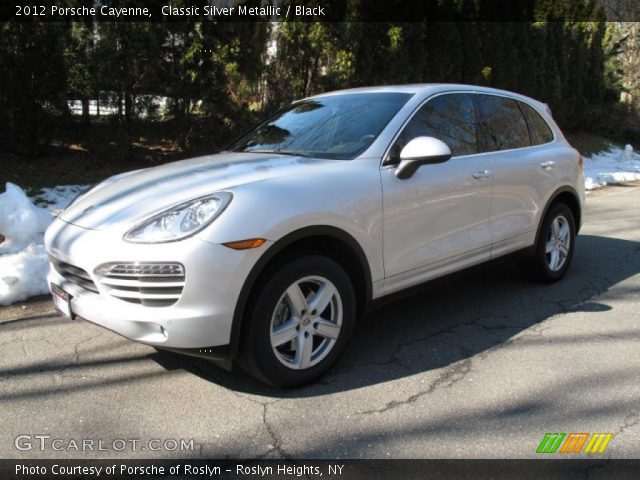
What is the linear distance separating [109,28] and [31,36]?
1045 mm

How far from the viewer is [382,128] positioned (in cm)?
360

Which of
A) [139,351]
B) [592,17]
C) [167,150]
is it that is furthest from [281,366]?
[592,17]

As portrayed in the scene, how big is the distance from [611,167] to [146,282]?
1631 centimetres

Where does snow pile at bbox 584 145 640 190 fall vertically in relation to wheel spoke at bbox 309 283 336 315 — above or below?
below

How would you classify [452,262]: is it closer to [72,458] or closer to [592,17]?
[72,458]

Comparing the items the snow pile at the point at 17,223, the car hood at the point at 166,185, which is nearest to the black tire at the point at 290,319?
the car hood at the point at 166,185

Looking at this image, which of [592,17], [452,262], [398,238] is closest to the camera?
[398,238]

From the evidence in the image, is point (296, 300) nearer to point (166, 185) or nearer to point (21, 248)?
point (166, 185)

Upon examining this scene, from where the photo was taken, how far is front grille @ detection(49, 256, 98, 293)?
294cm

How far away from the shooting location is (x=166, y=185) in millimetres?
3207

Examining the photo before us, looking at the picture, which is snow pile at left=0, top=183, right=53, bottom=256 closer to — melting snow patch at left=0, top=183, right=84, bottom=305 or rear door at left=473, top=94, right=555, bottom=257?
melting snow patch at left=0, top=183, right=84, bottom=305

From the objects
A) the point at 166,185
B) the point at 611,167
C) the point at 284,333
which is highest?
the point at 166,185

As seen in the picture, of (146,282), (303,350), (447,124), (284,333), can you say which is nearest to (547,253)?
(447,124)

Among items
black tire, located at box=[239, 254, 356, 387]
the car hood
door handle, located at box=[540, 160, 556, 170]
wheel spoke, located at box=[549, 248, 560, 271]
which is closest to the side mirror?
the car hood
